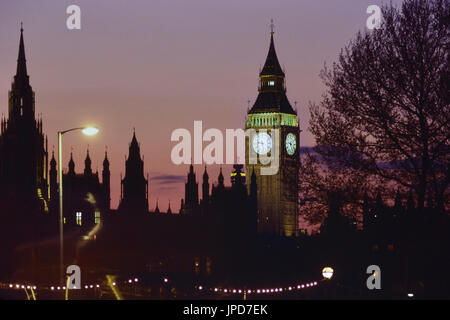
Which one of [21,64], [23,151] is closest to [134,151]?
[21,64]

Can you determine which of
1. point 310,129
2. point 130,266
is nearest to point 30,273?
point 130,266

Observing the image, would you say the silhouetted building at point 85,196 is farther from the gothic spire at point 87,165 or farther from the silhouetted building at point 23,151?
the silhouetted building at point 23,151

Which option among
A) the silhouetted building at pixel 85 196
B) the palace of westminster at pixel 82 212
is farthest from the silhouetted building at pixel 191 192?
the silhouetted building at pixel 85 196

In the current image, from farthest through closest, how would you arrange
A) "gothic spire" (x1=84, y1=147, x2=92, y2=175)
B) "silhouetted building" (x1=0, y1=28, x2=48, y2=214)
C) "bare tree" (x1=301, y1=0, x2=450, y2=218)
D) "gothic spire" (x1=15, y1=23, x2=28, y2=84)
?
"gothic spire" (x1=84, y1=147, x2=92, y2=175)
"gothic spire" (x1=15, y1=23, x2=28, y2=84)
"silhouetted building" (x1=0, y1=28, x2=48, y2=214)
"bare tree" (x1=301, y1=0, x2=450, y2=218)

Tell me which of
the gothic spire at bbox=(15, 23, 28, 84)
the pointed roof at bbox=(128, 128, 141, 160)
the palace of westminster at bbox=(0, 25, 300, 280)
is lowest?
the palace of westminster at bbox=(0, 25, 300, 280)

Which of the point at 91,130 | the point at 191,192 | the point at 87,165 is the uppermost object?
the point at 87,165

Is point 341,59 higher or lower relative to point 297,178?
higher

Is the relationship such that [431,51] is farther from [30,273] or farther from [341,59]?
[30,273]

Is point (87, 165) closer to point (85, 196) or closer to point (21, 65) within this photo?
point (85, 196)

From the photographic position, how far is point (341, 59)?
29.7m

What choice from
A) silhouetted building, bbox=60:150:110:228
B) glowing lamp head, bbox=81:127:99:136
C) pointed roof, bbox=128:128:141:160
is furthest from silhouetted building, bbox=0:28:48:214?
glowing lamp head, bbox=81:127:99:136

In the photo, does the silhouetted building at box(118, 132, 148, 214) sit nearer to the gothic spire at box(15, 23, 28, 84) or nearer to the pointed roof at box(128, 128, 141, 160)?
the pointed roof at box(128, 128, 141, 160)
